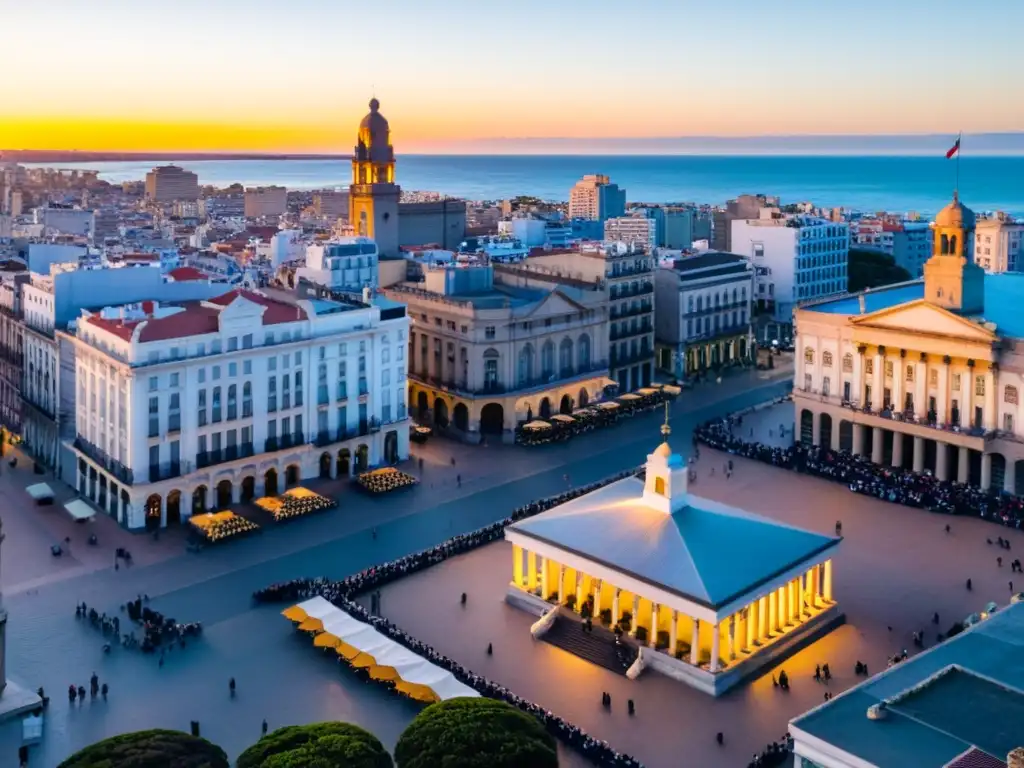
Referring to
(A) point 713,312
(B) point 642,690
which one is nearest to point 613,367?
(A) point 713,312

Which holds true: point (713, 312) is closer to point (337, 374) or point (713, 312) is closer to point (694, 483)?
point (694, 483)

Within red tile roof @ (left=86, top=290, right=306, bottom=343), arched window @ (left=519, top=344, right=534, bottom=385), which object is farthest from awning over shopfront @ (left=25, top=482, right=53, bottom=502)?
arched window @ (left=519, top=344, right=534, bottom=385)

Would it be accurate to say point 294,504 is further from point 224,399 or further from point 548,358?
point 548,358

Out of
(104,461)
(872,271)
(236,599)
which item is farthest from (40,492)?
(872,271)

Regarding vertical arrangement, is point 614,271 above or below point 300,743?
above

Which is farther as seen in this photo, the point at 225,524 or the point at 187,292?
the point at 187,292

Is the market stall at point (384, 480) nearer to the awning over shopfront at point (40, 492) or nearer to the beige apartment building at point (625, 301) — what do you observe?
the awning over shopfront at point (40, 492)
